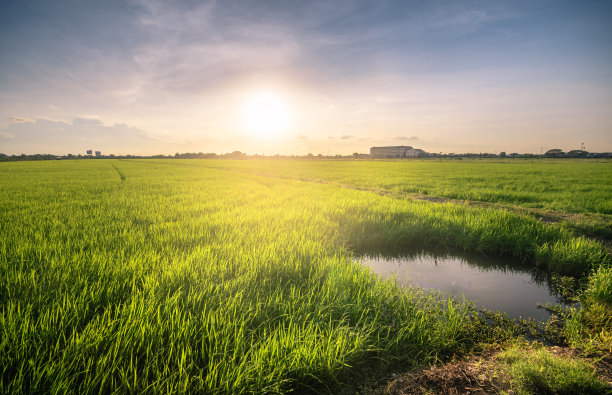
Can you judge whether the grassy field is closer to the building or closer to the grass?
the grass

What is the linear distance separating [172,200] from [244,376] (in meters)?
8.02

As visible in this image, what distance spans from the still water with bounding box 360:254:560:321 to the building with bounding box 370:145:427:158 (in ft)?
329

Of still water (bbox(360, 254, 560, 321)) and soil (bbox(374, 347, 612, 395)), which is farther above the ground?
soil (bbox(374, 347, 612, 395))

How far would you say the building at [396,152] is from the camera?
3930 inches

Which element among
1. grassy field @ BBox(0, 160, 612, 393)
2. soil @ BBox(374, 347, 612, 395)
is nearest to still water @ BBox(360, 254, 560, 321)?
grassy field @ BBox(0, 160, 612, 393)

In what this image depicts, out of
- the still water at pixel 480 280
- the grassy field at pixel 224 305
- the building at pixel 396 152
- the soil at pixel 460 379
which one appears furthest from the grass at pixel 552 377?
the building at pixel 396 152

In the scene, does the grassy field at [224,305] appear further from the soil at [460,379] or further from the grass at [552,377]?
the grass at [552,377]

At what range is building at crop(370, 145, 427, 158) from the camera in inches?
3930

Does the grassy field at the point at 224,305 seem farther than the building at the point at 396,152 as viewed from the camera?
No

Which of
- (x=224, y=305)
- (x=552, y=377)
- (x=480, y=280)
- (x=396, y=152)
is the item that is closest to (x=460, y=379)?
(x=552, y=377)

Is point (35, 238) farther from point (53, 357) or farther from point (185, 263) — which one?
point (53, 357)

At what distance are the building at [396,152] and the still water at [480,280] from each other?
329 ft

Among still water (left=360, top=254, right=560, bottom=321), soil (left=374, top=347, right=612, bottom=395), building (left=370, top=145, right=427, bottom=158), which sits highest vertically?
building (left=370, top=145, right=427, bottom=158)

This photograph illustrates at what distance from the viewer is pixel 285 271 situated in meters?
3.03
